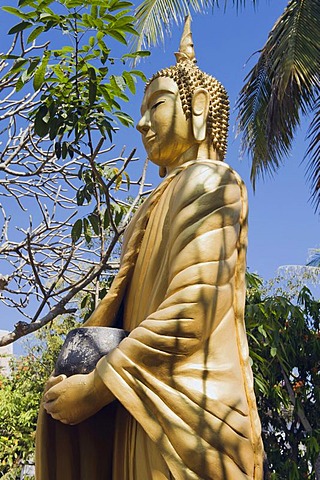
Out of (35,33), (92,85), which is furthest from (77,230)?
(35,33)

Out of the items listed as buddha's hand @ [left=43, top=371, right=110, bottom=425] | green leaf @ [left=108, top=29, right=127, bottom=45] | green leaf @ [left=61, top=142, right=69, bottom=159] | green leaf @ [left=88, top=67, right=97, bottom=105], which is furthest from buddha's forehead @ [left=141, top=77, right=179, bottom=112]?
green leaf @ [left=61, top=142, right=69, bottom=159]

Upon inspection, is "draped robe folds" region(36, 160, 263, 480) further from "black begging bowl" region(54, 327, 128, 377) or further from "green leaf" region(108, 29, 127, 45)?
"green leaf" region(108, 29, 127, 45)

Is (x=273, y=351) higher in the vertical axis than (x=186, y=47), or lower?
lower

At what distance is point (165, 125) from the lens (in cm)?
316

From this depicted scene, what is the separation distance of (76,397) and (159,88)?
140cm

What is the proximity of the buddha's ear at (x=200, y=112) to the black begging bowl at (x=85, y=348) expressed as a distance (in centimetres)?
94

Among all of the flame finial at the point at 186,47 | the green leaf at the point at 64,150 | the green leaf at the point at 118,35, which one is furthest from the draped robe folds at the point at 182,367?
the green leaf at the point at 64,150

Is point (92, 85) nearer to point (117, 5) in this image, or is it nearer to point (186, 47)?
point (117, 5)

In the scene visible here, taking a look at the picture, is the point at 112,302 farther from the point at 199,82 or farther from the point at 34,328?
the point at 34,328

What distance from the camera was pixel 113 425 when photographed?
2.89 m

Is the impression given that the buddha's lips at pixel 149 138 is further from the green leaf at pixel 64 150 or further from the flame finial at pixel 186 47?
the green leaf at pixel 64 150

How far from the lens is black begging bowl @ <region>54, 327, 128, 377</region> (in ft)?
8.87

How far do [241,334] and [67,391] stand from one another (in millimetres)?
677

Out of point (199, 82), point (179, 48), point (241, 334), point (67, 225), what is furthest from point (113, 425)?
point (67, 225)
